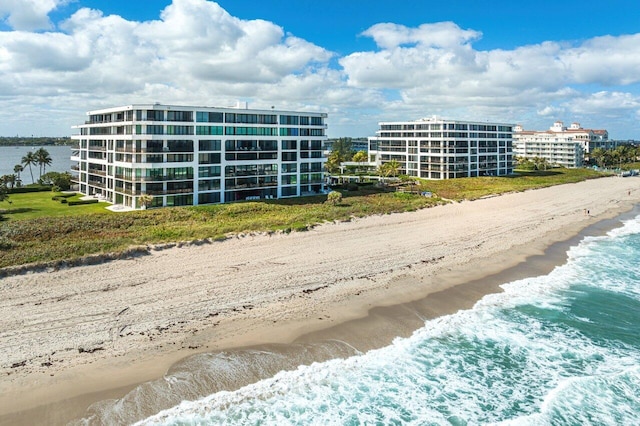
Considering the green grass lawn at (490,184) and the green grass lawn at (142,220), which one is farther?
the green grass lawn at (490,184)

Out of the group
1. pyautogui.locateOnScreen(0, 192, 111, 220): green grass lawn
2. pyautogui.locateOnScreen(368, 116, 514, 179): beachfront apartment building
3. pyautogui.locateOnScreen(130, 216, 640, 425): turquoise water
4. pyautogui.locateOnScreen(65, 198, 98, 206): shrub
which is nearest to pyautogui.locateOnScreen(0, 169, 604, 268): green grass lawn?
pyautogui.locateOnScreen(0, 192, 111, 220): green grass lawn

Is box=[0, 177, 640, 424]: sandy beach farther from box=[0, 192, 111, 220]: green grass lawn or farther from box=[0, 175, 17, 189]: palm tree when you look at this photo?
box=[0, 175, 17, 189]: palm tree

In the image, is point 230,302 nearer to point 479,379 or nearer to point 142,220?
point 479,379

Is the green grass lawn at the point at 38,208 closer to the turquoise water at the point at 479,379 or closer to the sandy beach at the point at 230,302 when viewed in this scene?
the sandy beach at the point at 230,302

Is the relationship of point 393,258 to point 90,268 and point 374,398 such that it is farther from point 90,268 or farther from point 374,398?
point 90,268

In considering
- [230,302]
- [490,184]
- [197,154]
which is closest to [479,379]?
[230,302]

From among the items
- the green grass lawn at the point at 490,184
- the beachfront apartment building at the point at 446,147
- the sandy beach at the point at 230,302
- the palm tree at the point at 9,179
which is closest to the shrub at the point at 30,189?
the palm tree at the point at 9,179
